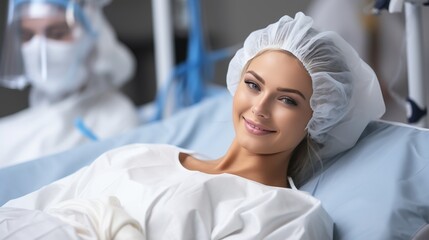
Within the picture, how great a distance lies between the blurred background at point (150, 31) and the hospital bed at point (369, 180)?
1.74m

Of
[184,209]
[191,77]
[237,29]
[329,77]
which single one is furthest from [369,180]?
[237,29]

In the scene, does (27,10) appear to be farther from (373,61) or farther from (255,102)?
(373,61)

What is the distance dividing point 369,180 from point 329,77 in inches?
10.1

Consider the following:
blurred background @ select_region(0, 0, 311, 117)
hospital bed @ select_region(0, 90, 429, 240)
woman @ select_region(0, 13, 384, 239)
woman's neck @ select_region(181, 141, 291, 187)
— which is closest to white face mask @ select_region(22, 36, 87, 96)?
hospital bed @ select_region(0, 90, 429, 240)

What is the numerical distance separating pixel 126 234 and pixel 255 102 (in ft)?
1.42

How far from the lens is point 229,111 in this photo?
2252 mm

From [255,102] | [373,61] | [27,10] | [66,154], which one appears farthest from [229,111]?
[373,61]

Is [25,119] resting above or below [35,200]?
below

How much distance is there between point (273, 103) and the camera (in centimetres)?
150

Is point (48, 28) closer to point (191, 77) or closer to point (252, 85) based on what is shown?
point (191, 77)

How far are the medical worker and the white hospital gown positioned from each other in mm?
1085

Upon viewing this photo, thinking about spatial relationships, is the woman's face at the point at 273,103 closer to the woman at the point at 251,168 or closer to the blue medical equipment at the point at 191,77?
the woman at the point at 251,168

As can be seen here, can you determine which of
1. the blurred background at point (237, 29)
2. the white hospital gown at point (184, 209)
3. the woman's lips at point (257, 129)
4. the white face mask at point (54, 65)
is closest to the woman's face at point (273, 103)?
the woman's lips at point (257, 129)

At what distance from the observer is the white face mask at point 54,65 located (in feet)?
8.50
